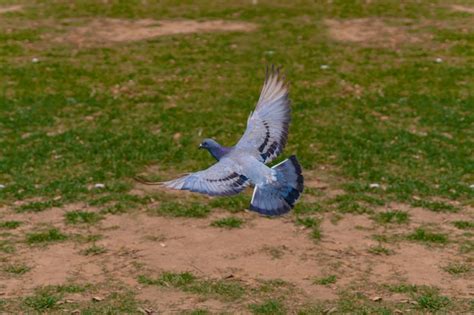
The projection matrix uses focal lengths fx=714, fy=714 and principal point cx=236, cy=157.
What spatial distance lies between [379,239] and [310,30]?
10.4 metres

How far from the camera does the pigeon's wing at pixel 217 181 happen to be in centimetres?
634

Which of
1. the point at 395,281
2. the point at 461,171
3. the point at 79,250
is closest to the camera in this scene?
the point at 395,281

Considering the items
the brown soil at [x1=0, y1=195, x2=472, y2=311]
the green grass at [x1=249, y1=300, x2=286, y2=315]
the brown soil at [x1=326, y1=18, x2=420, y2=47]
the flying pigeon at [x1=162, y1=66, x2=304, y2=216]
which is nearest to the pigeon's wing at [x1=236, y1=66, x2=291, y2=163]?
the flying pigeon at [x1=162, y1=66, x2=304, y2=216]

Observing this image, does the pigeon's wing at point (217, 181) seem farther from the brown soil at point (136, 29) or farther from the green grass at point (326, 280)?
the brown soil at point (136, 29)

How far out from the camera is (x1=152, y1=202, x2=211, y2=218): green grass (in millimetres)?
8938

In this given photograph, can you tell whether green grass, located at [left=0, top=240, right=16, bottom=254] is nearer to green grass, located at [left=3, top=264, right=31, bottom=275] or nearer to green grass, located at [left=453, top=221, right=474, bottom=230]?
green grass, located at [left=3, top=264, right=31, bottom=275]

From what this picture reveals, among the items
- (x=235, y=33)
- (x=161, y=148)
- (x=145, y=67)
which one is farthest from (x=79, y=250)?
(x=235, y=33)

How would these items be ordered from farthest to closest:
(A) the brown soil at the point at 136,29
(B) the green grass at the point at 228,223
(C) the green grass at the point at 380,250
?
(A) the brown soil at the point at 136,29, (B) the green grass at the point at 228,223, (C) the green grass at the point at 380,250

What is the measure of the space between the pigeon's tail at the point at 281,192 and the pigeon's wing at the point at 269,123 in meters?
0.51

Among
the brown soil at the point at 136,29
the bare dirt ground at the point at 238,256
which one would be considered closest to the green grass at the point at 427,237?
the bare dirt ground at the point at 238,256

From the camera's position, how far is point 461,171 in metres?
10.1

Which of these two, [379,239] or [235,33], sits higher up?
[235,33]

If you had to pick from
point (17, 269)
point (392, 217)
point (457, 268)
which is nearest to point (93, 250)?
point (17, 269)

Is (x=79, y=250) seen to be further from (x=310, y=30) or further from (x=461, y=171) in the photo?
(x=310, y=30)
